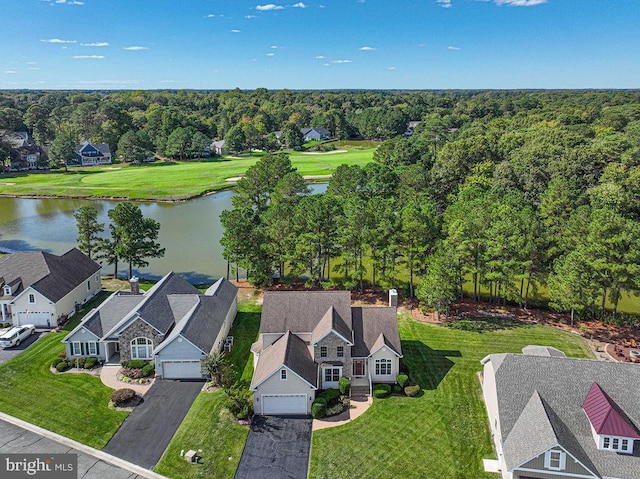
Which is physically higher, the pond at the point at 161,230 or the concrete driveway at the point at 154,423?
the pond at the point at 161,230

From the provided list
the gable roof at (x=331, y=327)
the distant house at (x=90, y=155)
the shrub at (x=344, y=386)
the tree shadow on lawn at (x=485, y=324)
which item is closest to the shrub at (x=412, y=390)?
the shrub at (x=344, y=386)

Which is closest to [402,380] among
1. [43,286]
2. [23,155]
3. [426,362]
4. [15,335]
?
[426,362]

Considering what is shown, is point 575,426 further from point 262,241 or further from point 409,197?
point 409,197

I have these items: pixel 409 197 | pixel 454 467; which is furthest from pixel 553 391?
pixel 409 197

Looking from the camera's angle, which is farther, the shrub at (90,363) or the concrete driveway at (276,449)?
the shrub at (90,363)

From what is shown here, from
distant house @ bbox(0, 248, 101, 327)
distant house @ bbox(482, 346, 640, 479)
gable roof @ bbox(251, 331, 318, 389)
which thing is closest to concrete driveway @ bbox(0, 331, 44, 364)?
distant house @ bbox(0, 248, 101, 327)

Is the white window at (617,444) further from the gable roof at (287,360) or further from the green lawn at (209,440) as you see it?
the green lawn at (209,440)

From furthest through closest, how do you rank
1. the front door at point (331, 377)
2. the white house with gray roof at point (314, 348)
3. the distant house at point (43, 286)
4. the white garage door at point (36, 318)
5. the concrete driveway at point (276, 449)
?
the white garage door at point (36, 318) → the distant house at point (43, 286) → the front door at point (331, 377) → the white house with gray roof at point (314, 348) → the concrete driveway at point (276, 449)

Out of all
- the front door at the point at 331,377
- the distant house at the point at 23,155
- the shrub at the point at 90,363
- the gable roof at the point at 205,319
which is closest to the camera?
the front door at the point at 331,377
